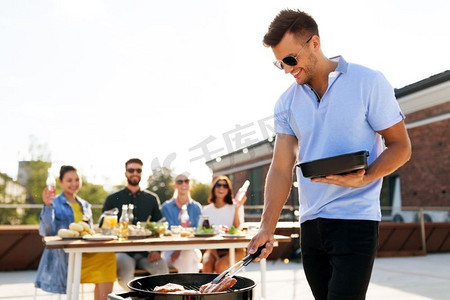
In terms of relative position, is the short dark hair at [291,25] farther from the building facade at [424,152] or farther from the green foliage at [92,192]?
the green foliage at [92,192]

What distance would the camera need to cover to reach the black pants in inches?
57.6

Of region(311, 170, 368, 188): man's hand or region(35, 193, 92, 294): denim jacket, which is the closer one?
region(311, 170, 368, 188): man's hand

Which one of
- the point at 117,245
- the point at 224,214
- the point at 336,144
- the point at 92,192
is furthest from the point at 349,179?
the point at 92,192

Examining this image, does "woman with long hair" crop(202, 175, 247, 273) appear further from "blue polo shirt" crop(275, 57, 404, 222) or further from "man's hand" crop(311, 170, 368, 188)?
"man's hand" crop(311, 170, 368, 188)

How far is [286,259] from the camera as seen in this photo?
904 cm

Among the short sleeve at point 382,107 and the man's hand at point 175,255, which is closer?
the short sleeve at point 382,107

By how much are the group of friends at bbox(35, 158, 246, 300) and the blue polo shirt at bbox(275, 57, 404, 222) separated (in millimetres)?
2785

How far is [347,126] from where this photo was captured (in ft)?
5.16

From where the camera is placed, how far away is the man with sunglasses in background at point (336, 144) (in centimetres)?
148

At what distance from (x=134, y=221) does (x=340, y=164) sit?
3.66 meters

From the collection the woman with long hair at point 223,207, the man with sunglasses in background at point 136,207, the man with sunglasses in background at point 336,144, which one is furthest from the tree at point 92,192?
the man with sunglasses in background at point 336,144

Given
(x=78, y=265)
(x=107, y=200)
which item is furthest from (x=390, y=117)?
(x=107, y=200)

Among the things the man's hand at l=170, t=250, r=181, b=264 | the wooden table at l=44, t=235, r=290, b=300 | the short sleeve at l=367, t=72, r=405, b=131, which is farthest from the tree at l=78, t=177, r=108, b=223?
the short sleeve at l=367, t=72, r=405, b=131

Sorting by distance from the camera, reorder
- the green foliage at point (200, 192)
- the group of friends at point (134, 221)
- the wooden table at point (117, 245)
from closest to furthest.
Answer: the wooden table at point (117, 245) → the group of friends at point (134, 221) → the green foliage at point (200, 192)
